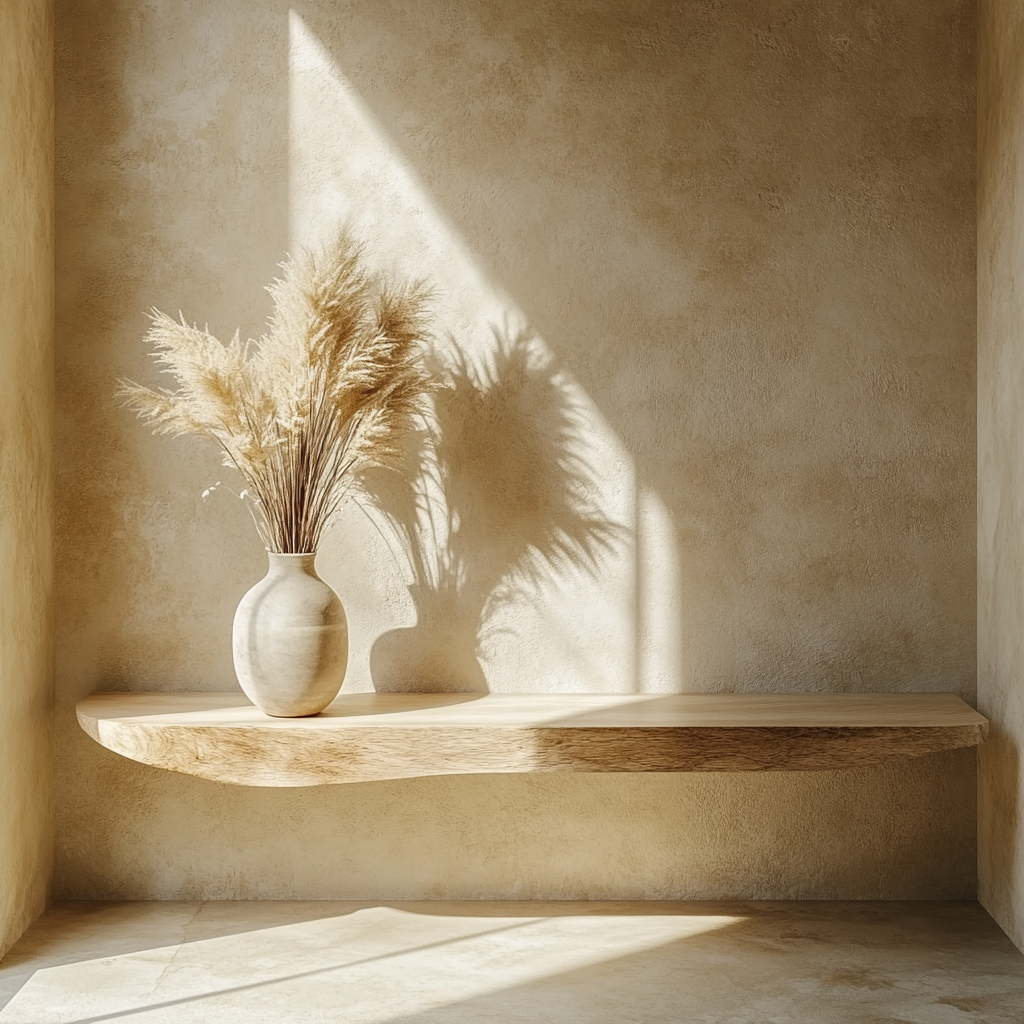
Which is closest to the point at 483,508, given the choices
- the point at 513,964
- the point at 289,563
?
the point at 289,563

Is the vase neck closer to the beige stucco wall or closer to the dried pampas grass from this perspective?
the dried pampas grass

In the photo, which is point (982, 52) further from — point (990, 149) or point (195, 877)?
point (195, 877)

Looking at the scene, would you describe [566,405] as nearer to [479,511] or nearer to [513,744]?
[479,511]

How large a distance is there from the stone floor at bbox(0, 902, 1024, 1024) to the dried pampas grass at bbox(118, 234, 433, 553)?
1.04 m

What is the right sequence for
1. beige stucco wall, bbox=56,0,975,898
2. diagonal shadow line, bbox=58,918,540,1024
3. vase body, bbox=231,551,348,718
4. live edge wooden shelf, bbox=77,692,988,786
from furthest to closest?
1. beige stucco wall, bbox=56,0,975,898
2. vase body, bbox=231,551,348,718
3. live edge wooden shelf, bbox=77,692,988,786
4. diagonal shadow line, bbox=58,918,540,1024

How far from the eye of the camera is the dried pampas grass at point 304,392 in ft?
8.84

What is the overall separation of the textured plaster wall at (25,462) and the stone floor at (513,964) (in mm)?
268

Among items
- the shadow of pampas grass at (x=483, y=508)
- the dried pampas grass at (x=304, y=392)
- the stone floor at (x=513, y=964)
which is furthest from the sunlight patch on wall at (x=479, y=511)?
the stone floor at (x=513, y=964)

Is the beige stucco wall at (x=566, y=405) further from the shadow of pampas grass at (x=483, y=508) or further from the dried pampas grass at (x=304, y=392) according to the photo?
the dried pampas grass at (x=304, y=392)

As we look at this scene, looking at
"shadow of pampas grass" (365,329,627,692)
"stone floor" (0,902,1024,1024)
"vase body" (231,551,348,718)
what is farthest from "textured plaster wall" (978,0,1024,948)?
"vase body" (231,551,348,718)

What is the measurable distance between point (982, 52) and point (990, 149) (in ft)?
0.97

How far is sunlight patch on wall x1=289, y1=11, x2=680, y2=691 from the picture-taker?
10.00 ft

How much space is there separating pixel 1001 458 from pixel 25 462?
102 inches

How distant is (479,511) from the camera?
3.07 metres
